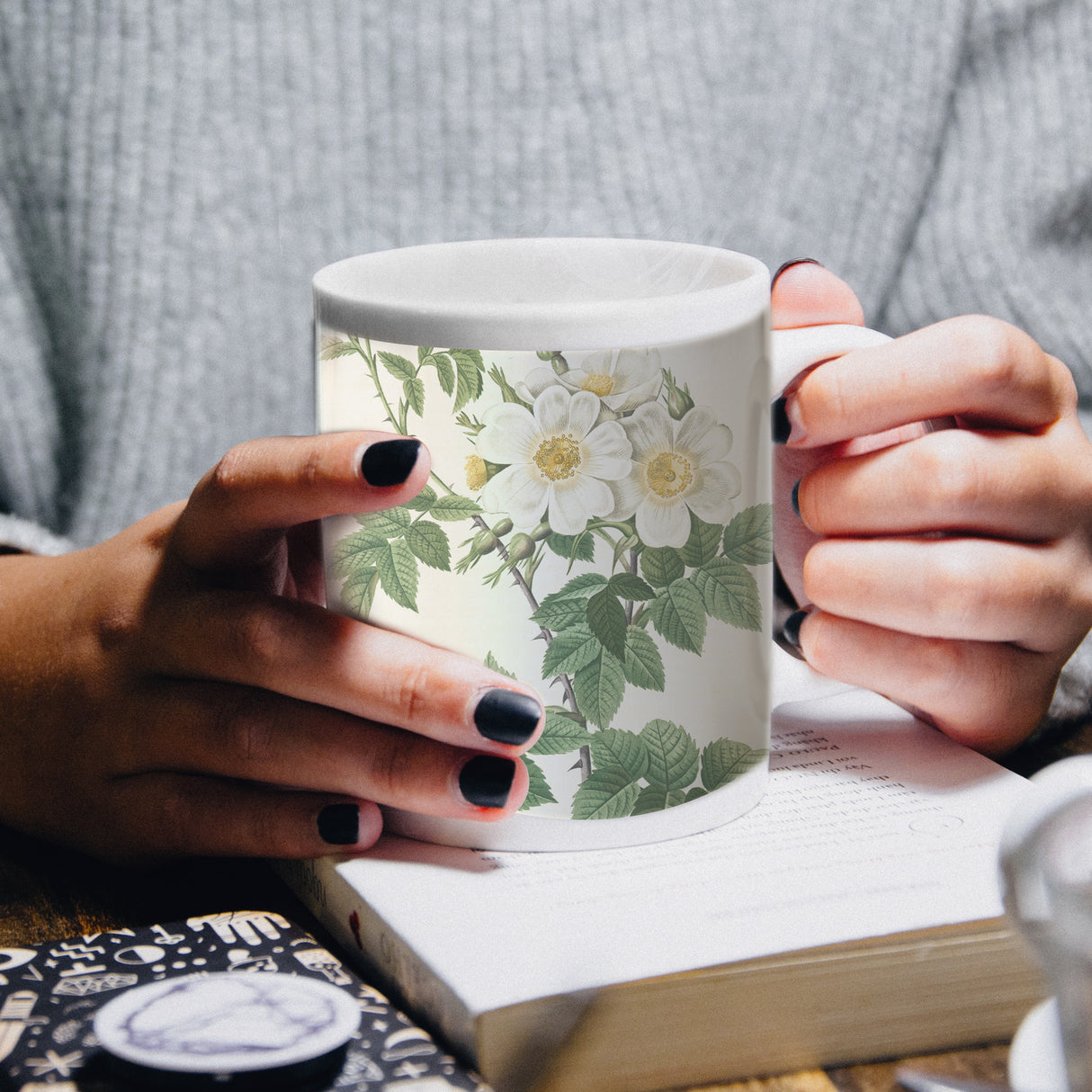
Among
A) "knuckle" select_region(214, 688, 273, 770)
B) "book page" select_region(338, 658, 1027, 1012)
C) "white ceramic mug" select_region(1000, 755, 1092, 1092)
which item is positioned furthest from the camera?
"knuckle" select_region(214, 688, 273, 770)

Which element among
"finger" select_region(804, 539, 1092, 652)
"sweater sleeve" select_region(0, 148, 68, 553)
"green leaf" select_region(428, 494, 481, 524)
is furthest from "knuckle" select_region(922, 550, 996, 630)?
"sweater sleeve" select_region(0, 148, 68, 553)

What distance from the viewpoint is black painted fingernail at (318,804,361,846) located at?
16.6 inches

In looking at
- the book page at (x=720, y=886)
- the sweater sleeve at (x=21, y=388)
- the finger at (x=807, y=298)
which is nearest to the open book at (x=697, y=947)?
the book page at (x=720, y=886)

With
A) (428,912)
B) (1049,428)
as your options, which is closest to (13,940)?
(428,912)

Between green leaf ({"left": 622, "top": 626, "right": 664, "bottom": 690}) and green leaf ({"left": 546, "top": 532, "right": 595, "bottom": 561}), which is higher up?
green leaf ({"left": 546, "top": 532, "right": 595, "bottom": 561})

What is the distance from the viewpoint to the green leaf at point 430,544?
39cm

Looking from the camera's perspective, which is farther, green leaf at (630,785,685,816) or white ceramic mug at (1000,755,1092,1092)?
green leaf at (630,785,685,816)

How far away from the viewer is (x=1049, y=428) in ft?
1.71

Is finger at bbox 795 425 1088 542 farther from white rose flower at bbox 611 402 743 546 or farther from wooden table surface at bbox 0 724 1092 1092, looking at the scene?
wooden table surface at bbox 0 724 1092 1092

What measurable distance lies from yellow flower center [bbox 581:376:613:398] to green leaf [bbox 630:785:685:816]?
14cm

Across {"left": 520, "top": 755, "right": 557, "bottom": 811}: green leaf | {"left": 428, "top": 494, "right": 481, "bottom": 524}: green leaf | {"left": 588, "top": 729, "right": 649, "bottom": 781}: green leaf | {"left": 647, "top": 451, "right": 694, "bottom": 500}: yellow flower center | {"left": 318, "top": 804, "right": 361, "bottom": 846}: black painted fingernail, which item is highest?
{"left": 647, "top": 451, "right": 694, "bottom": 500}: yellow flower center

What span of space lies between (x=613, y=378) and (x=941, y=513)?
19 cm

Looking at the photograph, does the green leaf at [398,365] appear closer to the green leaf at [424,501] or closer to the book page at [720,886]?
the green leaf at [424,501]

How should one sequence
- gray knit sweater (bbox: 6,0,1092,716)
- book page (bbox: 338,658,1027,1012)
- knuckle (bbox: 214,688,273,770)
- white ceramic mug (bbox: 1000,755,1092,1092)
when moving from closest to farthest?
white ceramic mug (bbox: 1000,755,1092,1092)
book page (bbox: 338,658,1027,1012)
knuckle (bbox: 214,688,273,770)
gray knit sweater (bbox: 6,0,1092,716)
